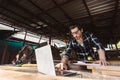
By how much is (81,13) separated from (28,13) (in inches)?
73.6

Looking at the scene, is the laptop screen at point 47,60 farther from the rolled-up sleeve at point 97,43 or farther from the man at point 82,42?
the rolled-up sleeve at point 97,43

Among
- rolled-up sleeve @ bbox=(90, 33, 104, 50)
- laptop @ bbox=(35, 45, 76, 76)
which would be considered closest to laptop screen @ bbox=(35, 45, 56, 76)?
laptop @ bbox=(35, 45, 76, 76)

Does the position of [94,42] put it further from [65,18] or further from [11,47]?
[11,47]

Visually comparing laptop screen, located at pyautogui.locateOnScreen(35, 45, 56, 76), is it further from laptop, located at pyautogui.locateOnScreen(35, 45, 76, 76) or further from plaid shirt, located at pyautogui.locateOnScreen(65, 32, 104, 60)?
plaid shirt, located at pyautogui.locateOnScreen(65, 32, 104, 60)

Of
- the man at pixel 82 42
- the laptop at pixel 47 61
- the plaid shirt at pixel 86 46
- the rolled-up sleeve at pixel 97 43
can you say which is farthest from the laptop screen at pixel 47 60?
the rolled-up sleeve at pixel 97 43

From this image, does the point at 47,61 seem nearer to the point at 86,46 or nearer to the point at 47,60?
the point at 47,60

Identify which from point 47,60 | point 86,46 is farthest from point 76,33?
point 47,60

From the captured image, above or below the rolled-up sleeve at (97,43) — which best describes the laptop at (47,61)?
below

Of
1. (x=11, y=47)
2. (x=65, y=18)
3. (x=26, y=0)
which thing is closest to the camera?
(x=26, y=0)

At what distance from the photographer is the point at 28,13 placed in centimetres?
413

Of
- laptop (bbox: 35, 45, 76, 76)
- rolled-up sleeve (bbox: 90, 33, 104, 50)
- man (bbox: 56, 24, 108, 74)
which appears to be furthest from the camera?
man (bbox: 56, 24, 108, 74)

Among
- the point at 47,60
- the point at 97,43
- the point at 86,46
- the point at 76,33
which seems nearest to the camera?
the point at 47,60

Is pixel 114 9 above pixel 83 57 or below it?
above

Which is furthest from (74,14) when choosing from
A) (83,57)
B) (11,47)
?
(11,47)
